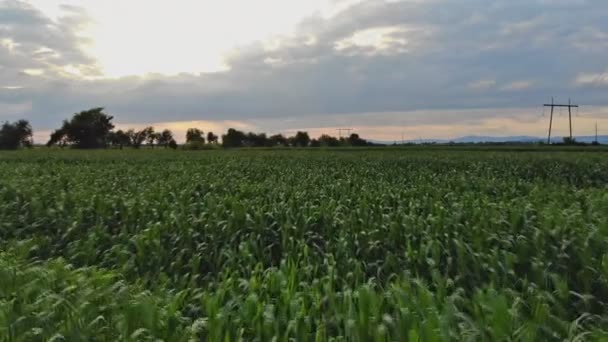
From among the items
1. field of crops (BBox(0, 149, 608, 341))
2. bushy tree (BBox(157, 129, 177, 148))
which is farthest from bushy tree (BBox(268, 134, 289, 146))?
field of crops (BBox(0, 149, 608, 341))

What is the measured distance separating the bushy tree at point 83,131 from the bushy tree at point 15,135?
5.00 meters

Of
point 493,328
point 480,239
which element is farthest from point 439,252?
point 493,328

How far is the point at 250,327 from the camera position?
3756 mm

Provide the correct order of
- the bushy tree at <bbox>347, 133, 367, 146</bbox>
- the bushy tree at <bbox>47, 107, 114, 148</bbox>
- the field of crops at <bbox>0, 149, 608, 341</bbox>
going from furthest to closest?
the bushy tree at <bbox>47, 107, 114, 148</bbox> < the bushy tree at <bbox>347, 133, 367, 146</bbox> < the field of crops at <bbox>0, 149, 608, 341</bbox>

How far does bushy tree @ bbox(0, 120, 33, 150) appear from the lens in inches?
3991

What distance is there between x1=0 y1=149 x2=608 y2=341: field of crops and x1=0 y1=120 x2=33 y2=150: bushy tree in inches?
4069

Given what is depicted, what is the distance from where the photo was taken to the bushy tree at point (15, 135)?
333 feet

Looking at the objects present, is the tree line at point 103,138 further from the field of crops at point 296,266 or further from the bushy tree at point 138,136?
the field of crops at point 296,266

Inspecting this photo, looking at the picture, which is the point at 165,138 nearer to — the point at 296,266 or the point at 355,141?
the point at 355,141

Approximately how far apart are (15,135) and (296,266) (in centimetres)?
11692

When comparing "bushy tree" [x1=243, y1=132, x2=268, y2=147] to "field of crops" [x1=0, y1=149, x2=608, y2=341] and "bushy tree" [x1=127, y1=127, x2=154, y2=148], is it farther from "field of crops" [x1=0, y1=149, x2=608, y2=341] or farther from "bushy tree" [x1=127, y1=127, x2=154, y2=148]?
"field of crops" [x1=0, y1=149, x2=608, y2=341]

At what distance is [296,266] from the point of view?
6375mm

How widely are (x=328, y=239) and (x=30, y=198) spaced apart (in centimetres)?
713

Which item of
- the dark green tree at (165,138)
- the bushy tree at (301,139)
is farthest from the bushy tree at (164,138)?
the bushy tree at (301,139)
